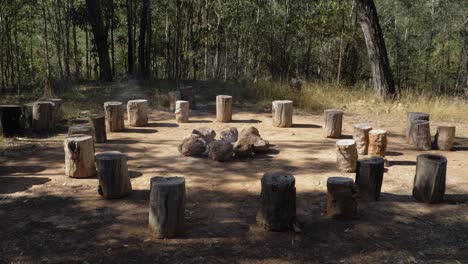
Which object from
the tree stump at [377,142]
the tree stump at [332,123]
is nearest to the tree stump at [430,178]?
the tree stump at [377,142]

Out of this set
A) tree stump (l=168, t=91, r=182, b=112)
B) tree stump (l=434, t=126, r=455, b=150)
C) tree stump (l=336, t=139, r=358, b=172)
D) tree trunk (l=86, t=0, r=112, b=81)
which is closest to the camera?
tree stump (l=336, t=139, r=358, b=172)

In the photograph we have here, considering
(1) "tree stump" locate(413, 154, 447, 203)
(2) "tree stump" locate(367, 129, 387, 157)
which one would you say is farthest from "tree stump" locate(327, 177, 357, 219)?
(2) "tree stump" locate(367, 129, 387, 157)

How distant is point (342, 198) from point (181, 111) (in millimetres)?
4797

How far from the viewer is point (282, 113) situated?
7.77m

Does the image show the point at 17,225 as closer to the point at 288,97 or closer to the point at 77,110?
the point at 77,110

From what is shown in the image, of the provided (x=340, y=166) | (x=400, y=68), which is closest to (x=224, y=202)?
(x=340, y=166)

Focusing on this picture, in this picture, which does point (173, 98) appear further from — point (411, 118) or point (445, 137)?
point (445, 137)

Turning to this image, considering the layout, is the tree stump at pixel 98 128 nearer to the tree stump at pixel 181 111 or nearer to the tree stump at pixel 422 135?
the tree stump at pixel 181 111

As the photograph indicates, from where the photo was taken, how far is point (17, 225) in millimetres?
3803

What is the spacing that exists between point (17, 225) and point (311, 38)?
1082 centimetres

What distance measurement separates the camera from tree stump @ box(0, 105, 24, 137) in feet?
22.1

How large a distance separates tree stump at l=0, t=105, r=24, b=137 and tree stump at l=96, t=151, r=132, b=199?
3255 millimetres

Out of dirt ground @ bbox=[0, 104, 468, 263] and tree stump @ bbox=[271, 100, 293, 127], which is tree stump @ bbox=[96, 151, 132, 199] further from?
tree stump @ bbox=[271, 100, 293, 127]

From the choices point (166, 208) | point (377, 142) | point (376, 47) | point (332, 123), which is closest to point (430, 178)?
point (377, 142)
